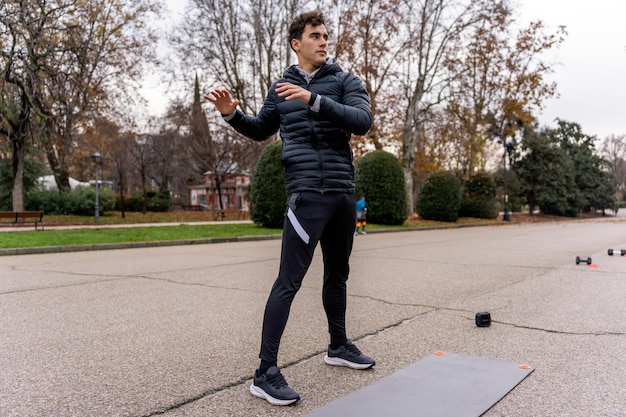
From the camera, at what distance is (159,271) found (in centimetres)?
889

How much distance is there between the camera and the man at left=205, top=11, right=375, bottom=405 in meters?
3.03

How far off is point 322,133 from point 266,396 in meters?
1.48

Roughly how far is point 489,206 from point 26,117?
26766 mm

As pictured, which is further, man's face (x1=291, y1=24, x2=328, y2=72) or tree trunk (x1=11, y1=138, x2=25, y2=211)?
tree trunk (x1=11, y1=138, x2=25, y2=211)

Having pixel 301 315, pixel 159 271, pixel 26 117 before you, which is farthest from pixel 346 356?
pixel 26 117

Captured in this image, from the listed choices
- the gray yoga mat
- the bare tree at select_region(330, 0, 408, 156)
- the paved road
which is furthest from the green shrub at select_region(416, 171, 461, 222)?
the gray yoga mat

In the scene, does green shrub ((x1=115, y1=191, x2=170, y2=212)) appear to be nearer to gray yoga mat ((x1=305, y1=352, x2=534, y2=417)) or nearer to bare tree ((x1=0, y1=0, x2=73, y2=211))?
bare tree ((x1=0, y1=0, x2=73, y2=211))

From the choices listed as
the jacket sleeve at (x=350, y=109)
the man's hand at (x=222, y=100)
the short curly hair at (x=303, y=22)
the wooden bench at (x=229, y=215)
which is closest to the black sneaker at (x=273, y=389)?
the jacket sleeve at (x=350, y=109)

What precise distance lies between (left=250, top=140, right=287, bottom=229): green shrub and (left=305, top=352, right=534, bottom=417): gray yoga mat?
55.3 feet

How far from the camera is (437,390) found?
10.3 feet

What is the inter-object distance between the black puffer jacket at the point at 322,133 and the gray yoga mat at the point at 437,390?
1.16 metres

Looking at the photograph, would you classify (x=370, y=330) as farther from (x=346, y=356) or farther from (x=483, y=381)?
(x=483, y=381)

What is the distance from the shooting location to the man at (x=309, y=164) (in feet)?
9.93

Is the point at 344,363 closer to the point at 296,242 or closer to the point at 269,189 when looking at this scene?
the point at 296,242
